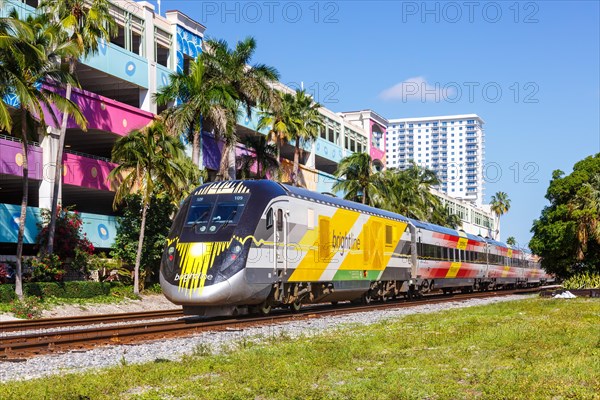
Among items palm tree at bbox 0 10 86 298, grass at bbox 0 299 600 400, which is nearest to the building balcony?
palm tree at bbox 0 10 86 298

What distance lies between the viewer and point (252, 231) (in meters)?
22.4

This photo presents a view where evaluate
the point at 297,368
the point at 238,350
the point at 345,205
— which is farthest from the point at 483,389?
the point at 345,205

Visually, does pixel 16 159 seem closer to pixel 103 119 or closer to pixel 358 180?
pixel 103 119

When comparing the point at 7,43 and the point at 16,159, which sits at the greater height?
the point at 7,43

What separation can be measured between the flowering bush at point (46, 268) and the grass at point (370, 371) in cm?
2164

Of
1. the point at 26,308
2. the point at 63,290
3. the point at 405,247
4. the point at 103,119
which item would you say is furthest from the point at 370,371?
the point at 103,119

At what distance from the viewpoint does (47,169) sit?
4212cm

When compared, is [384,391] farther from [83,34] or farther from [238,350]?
[83,34]

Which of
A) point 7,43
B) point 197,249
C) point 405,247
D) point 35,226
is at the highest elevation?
point 7,43

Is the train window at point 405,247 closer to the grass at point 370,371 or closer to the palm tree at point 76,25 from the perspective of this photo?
the palm tree at point 76,25

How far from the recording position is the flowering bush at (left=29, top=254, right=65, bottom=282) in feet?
119

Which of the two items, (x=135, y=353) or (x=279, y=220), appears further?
(x=279, y=220)

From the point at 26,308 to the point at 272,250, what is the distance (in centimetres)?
1239

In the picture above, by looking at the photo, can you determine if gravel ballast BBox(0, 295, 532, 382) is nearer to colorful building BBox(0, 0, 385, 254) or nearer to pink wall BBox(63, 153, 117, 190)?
colorful building BBox(0, 0, 385, 254)
